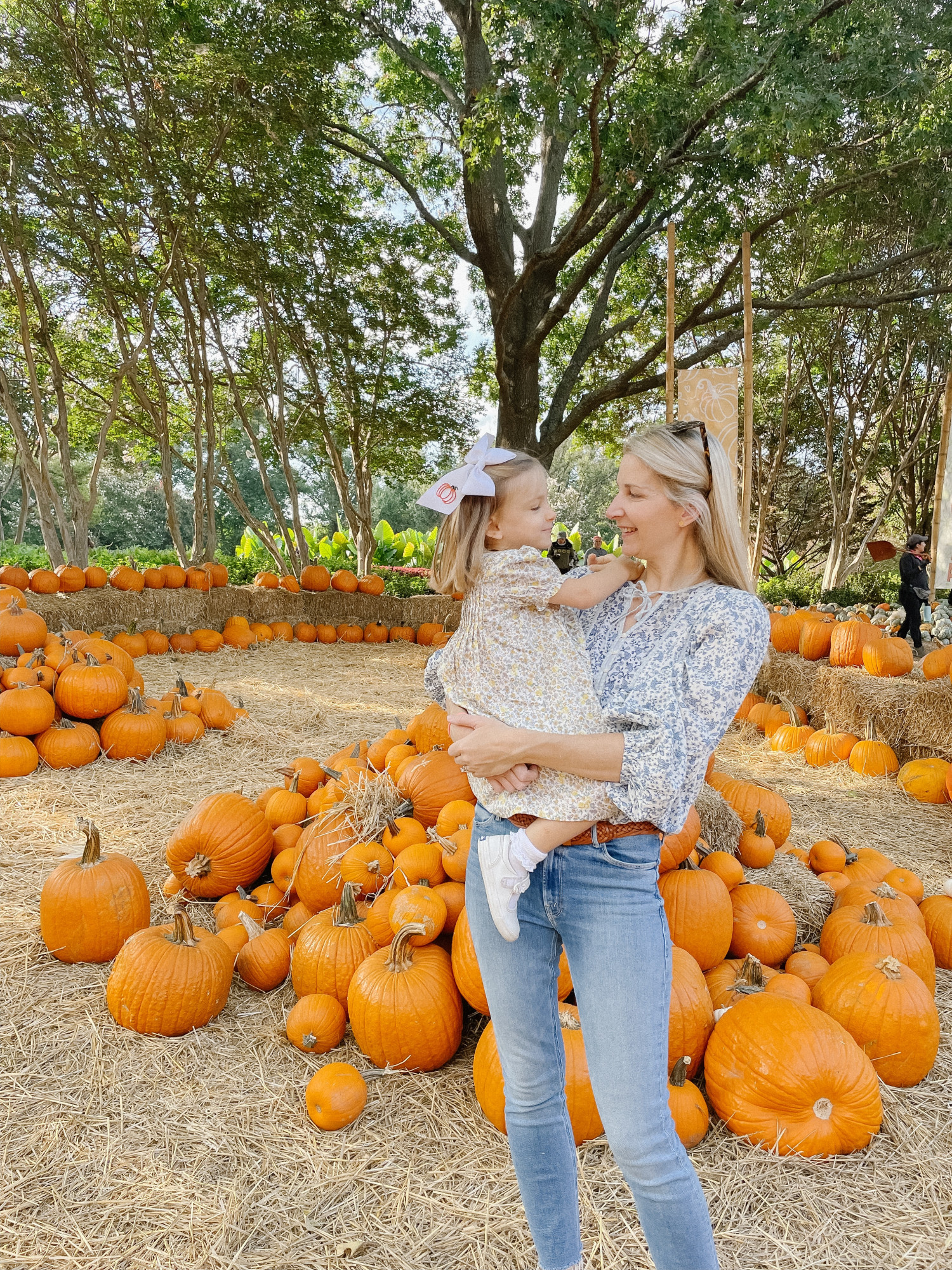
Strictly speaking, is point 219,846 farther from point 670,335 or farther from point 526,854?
point 670,335

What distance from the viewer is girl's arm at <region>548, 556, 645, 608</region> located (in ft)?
4.57

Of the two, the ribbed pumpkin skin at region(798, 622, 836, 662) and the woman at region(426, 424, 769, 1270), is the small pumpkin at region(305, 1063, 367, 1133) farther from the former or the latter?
the ribbed pumpkin skin at region(798, 622, 836, 662)

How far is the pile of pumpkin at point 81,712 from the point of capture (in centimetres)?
423

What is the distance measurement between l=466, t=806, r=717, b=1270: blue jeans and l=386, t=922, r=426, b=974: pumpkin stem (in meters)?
0.71

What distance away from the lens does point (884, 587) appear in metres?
15.3

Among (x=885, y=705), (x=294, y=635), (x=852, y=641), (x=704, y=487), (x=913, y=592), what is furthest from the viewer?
(x=294, y=635)

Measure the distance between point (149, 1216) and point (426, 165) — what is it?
38.0 feet

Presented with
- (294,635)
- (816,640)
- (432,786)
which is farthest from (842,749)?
(294,635)

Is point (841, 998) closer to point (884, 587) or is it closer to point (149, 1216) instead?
point (149, 1216)

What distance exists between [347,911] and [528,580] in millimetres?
1375

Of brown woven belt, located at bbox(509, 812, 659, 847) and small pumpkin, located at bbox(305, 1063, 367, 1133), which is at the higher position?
brown woven belt, located at bbox(509, 812, 659, 847)

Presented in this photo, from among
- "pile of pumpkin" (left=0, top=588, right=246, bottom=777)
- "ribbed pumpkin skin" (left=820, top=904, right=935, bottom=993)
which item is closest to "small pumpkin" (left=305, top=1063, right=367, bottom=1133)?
"ribbed pumpkin skin" (left=820, top=904, right=935, bottom=993)

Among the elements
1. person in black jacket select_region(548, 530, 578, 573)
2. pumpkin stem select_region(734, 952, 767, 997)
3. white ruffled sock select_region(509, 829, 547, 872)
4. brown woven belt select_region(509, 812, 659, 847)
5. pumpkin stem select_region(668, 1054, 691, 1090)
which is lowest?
pumpkin stem select_region(668, 1054, 691, 1090)

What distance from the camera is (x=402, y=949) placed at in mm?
2049
